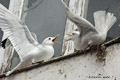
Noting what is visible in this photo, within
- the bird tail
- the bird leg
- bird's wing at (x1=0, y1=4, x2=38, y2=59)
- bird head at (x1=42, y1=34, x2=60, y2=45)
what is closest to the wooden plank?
bird head at (x1=42, y1=34, x2=60, y2=45)

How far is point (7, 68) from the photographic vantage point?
479cm

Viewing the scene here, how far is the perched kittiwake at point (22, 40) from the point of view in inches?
169

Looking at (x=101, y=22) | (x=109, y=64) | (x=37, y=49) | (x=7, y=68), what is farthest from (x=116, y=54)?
(x=7, y=68)

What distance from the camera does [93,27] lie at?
12.3 feet

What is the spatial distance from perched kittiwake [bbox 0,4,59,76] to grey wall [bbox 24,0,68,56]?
251 millimetres

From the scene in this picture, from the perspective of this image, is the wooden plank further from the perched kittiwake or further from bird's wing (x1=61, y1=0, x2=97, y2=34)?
bird's wing (x1=61, y1=0, x2=97, y2=34)

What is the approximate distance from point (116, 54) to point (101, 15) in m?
0.44

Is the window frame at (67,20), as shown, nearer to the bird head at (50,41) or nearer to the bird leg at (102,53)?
the bird head at (50,41)

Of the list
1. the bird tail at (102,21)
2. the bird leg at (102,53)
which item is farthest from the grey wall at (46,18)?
the bird leg at (102,53)

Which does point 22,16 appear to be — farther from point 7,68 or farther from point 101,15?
point 101,15

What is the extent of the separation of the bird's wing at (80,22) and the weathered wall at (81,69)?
230 mm

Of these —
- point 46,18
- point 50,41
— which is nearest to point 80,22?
point 50,41

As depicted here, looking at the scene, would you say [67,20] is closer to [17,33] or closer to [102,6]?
[102,6]

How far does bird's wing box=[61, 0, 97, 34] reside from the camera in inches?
147
